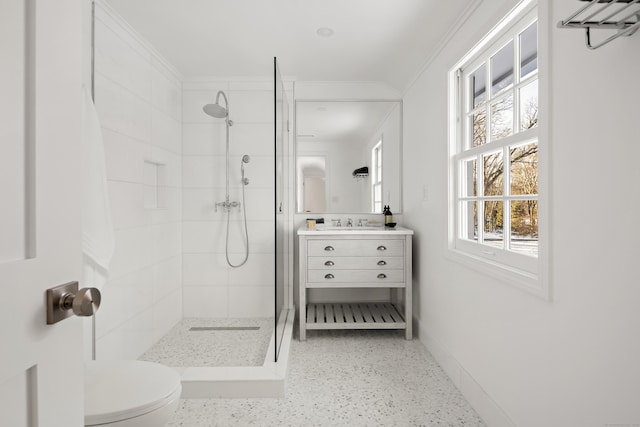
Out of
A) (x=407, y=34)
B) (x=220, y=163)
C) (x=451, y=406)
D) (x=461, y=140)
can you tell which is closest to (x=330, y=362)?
(x=451, y=406)

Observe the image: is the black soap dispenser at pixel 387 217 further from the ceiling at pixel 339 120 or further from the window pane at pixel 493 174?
the window pane at pixel 493 174

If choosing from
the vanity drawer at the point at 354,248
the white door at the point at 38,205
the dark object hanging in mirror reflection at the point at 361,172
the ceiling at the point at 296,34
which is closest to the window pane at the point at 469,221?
the vanity drawer at the point at 354,248

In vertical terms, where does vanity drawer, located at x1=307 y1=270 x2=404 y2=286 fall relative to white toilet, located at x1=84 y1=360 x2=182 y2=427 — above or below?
above

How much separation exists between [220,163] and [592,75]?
8.84ft

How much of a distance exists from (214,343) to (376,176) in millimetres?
1974

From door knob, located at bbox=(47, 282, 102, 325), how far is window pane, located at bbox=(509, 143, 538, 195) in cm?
160

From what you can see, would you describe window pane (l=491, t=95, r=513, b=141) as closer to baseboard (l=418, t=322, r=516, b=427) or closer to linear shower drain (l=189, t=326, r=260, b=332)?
baseboard (l=418, t=322, r=516, b=427)

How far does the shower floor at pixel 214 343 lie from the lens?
2.32 meters

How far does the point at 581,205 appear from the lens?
1134mm

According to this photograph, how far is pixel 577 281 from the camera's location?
1.15m

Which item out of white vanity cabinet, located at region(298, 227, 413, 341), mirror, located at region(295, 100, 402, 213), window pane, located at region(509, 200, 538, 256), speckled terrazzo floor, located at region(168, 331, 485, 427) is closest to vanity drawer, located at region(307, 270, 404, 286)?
white vanity cabinet, located at region(298, 227, 413, 341)

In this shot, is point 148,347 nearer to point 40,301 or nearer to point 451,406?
point 451,406

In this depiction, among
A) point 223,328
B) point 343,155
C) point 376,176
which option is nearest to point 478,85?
point 376,176

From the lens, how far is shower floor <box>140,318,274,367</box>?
7.61ft
